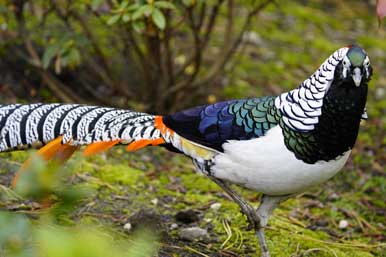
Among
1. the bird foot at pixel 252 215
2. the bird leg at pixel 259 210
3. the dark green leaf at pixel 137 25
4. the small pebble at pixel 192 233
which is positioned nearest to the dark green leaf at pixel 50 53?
the dark green leaf at pixel 137 25

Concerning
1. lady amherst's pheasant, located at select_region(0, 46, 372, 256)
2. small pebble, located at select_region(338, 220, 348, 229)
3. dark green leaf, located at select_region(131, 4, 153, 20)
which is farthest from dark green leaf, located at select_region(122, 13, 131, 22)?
small pebble, located at select_region(338, 220, 348, 229)

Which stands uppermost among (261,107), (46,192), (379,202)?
(46,192)

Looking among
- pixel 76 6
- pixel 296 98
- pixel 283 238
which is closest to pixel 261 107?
pixel 296 98

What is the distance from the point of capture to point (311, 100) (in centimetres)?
288

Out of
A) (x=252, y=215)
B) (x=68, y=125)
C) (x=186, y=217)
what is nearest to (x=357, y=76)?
(x=252, y=215)

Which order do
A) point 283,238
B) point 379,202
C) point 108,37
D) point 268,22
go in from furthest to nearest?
point 268,22, point 108,37, point 379,202, point 283,238

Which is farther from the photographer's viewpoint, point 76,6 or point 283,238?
point 76,6

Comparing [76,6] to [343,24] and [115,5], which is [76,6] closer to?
[115,5]

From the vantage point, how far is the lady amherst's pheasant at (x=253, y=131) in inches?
111

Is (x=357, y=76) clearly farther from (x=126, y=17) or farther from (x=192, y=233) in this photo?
(x=126, y=17)

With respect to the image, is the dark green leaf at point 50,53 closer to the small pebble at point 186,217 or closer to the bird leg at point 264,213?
the small pebble at point 186,217

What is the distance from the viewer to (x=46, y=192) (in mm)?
1271

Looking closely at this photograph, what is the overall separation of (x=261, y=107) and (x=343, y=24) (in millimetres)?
5857

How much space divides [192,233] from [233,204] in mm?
625
